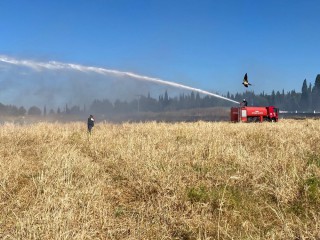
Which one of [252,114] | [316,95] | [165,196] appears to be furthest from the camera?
[316,95]

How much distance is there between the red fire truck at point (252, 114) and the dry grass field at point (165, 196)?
28680 mm

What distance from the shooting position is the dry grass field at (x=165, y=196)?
521 centimetres

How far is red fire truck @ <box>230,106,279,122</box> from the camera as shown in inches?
1508

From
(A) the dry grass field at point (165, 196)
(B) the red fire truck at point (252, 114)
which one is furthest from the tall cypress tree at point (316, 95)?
(A) the dry grass field at point (165, 196)

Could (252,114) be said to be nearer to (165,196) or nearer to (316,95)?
(165,196)

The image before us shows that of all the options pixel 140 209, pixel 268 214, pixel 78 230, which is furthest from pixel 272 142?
pixel 78 230

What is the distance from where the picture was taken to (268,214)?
6.18m

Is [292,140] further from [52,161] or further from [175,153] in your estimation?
[52,161]

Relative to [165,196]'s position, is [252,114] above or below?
above

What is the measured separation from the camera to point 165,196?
261 inches

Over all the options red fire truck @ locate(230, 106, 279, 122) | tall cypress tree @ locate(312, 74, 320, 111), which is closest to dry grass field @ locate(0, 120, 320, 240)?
red fire truck @ locate(230, 106, 279, 122)

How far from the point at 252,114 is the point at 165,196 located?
1346 inches

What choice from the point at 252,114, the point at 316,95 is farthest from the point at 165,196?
the point at 316,95

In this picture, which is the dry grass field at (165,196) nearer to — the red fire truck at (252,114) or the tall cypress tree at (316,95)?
the red fire truck at (252,114)
